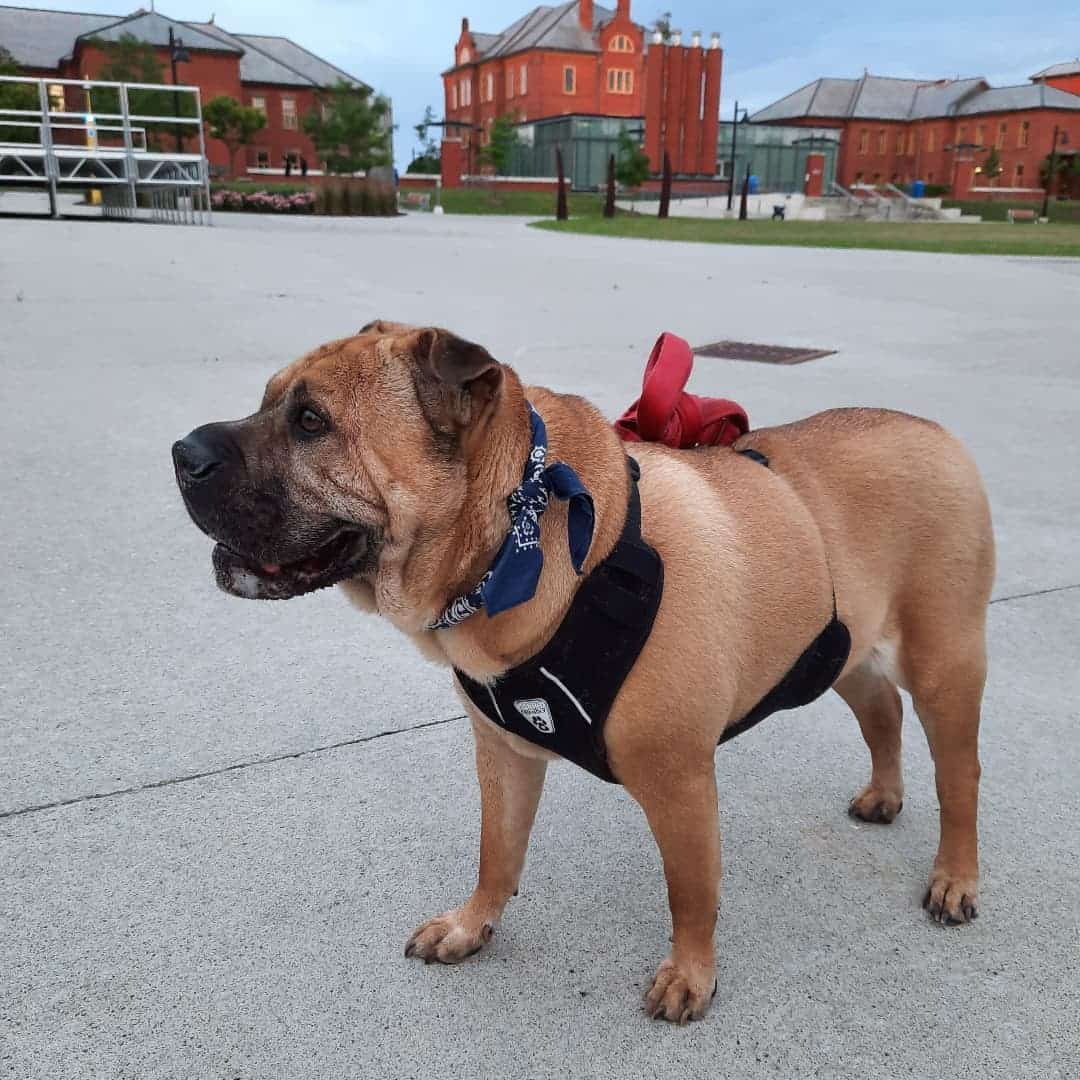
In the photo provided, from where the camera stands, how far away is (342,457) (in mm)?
1923

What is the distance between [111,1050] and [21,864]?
715 millimetres

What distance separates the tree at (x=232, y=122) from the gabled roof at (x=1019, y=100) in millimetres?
60232

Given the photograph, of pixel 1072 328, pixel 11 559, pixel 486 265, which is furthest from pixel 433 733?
pixel 486 265

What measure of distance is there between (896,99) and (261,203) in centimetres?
7805

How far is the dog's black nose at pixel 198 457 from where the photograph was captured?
188 centimetres

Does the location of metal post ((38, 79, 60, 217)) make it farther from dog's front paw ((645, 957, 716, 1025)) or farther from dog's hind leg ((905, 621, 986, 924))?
dog's front paw ((645, 957, 716, 1025))

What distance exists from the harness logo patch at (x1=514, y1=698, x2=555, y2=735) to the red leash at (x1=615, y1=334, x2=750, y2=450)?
843 millimetres

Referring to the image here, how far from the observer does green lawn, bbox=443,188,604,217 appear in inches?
1907

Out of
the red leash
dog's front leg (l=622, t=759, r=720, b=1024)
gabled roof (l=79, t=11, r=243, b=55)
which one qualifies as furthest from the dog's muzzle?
gabled roof (l=79, t=11, r=243, b=55)

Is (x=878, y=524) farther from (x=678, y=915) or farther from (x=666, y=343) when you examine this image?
(x=678, y=915)

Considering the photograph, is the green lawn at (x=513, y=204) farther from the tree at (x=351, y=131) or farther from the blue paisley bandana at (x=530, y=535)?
the blue paisley bandana at (x=530, y=535)

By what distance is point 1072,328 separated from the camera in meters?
10.5

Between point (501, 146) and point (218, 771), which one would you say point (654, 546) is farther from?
point (501, 146)

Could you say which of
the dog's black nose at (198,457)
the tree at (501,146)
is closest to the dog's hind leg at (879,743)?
the dog's black nose at (198,457)
